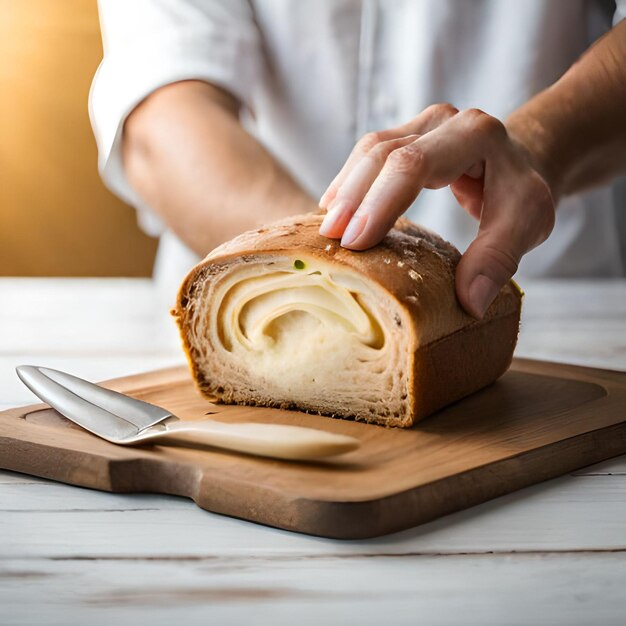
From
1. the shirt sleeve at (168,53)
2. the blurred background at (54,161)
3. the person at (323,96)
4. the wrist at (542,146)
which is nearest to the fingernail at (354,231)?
the wrist at (542,146)

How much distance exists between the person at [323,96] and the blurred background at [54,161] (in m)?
2.76

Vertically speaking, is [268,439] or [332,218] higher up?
[332,218]

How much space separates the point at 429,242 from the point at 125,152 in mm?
1168

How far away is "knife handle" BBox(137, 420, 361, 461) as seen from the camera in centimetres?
98

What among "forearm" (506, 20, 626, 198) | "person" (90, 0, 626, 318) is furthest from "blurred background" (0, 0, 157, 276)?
"forearm" (506, 20, 626, 198)

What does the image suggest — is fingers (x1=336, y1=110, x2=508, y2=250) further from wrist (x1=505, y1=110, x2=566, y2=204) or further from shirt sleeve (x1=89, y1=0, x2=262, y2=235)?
shirt sleeve (x1=89, y1=0, x2=262, y2=235)

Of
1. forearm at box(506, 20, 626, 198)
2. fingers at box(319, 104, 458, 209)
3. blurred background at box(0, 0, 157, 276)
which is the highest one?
blurred background at box(0, 0, 157, 276)

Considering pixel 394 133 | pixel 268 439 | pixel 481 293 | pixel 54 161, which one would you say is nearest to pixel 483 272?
pixel 481 293

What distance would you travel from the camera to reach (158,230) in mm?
2611

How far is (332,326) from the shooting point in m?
1.29

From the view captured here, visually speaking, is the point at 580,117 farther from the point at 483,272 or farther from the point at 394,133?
the point at 483,272

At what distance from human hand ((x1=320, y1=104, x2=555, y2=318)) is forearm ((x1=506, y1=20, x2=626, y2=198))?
25cm

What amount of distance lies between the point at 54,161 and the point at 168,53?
333 cm

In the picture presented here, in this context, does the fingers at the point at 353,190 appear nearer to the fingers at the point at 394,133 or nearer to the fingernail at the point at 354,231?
the fingernail at the point at 354,231
